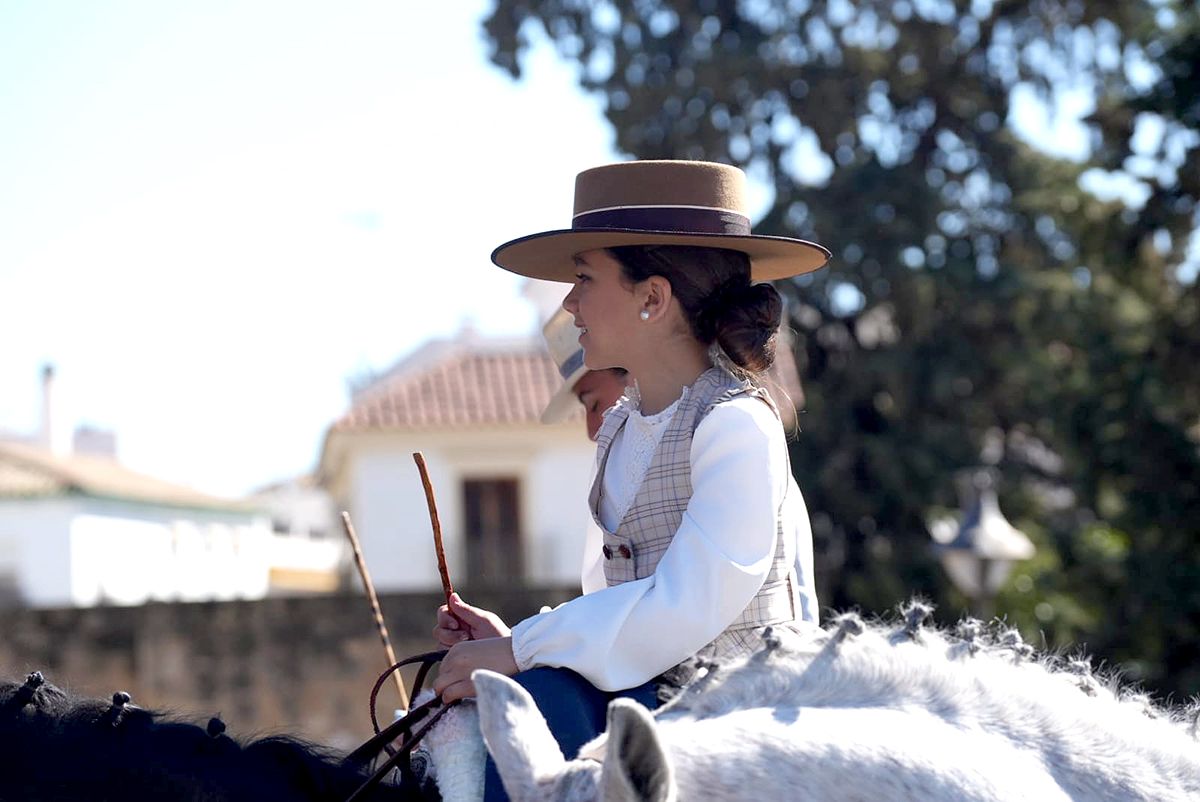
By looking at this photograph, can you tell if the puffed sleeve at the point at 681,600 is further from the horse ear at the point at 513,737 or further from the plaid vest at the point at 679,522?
the horse ear at the point at 513,737

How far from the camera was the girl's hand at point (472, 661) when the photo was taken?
2227mm

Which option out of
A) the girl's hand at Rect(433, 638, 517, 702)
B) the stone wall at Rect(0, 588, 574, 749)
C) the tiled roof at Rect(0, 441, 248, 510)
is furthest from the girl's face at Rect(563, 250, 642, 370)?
the tiled roof at Rect(0, 441, 248, 510)

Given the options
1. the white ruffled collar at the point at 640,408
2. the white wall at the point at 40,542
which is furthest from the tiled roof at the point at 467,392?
Answer: the white ruffled collar at the point at 640,408

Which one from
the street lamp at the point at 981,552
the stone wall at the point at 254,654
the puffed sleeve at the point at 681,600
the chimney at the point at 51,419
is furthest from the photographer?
the chimney at the point at 51,419

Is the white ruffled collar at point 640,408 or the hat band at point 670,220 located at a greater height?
the hat band at point 670,220

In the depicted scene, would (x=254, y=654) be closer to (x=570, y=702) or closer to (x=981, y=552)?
(x=981, y=552)

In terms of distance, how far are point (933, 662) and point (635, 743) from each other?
0.59 metres

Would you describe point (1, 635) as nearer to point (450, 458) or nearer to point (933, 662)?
point (450, 458)

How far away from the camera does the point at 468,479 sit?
32.0 meters

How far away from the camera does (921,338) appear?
2423 centimetres

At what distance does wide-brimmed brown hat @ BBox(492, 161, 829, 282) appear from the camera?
8.65 ft

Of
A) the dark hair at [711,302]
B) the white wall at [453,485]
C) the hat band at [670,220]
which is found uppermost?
the hat band at [670,220]

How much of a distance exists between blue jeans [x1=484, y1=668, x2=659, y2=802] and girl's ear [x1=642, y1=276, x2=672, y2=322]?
64 centimetres

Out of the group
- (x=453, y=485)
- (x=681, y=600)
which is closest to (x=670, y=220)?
(x=681, y=600)
